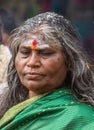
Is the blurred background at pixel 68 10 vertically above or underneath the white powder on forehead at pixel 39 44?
above

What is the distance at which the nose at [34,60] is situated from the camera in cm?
361

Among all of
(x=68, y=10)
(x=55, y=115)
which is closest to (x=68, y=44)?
(x=55, y=115)

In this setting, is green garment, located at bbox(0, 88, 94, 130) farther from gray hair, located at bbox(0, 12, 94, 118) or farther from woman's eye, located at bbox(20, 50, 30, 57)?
woman's eye, located at bbox(20, 50, 30, 57)

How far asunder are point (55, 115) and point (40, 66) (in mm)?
342

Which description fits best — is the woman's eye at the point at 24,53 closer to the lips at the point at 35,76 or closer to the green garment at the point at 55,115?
the lips at the point at 35,76

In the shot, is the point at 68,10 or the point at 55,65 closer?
the point at 55,65

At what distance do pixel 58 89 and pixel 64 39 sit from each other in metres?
0.36

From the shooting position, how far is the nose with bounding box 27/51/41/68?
3610mm

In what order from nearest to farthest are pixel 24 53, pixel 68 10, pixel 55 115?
pixel 55 115
pixel 24 53
pixel 68 10

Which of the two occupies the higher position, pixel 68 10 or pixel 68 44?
pixel 68 10

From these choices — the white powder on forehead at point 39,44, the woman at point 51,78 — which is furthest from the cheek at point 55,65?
the white powder on forehead at point 39,44

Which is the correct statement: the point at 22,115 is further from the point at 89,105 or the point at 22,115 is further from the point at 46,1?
the point at 46,1

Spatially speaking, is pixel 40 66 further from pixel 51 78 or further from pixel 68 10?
pixel 68 10

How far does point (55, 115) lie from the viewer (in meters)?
3.61
